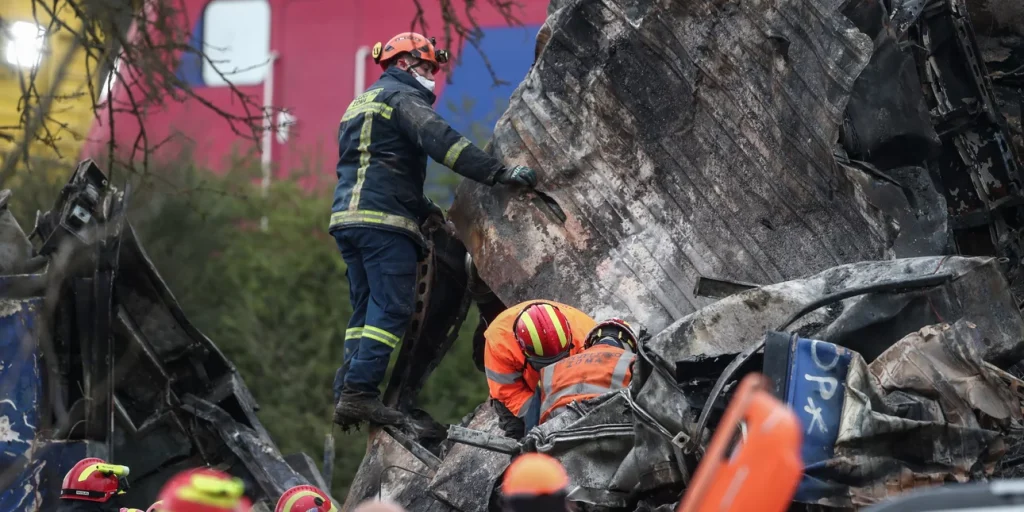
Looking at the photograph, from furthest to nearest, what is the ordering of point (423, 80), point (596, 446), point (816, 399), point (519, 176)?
1. point (423, 80)
2. point (519, 176)
3. point (596, 446)
4. point (816, 399)

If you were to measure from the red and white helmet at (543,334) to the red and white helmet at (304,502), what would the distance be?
1.31 m

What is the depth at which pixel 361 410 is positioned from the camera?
20.1 ft

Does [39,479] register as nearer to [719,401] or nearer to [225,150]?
[719,401]

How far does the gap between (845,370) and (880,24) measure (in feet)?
8.99

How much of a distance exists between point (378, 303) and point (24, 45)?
1.91 meters

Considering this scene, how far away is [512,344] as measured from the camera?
18.4 ft

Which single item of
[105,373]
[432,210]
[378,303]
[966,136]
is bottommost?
[966,136]

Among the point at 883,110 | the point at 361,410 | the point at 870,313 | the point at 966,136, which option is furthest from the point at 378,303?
the point at 966,136

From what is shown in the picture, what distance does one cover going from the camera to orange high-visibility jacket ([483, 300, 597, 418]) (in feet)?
18.5

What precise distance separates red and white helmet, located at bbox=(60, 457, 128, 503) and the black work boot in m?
0.96

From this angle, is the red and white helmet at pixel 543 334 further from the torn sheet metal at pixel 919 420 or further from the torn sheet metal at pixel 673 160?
the torn sheet metal at pixel 919 420

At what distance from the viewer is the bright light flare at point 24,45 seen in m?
4.72

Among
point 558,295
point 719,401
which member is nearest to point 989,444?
point 719,401

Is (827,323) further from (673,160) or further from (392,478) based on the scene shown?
(392,478)
